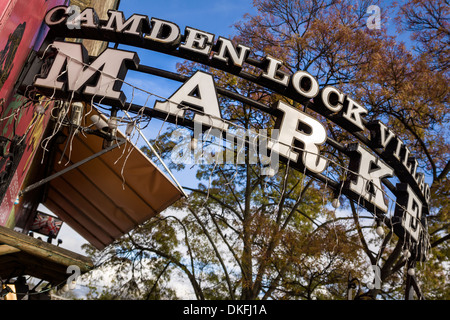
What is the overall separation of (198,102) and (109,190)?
12.0 ft

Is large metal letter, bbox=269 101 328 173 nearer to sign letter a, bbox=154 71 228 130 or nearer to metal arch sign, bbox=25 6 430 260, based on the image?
metal arch sign, bbox=25 6 430 260

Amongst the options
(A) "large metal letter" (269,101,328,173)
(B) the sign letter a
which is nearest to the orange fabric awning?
(B) the sign letter a

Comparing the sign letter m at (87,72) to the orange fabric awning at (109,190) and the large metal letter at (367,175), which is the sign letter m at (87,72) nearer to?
the orange fabric awning at (109,190)

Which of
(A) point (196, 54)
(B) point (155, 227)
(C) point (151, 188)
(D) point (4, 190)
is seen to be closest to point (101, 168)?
(C) point (151, 188)

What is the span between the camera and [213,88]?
6.41 meters

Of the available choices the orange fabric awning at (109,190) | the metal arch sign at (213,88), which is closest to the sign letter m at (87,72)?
the metal arch sign at (213,88)

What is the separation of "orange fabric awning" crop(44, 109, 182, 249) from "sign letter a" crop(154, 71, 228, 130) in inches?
45.6

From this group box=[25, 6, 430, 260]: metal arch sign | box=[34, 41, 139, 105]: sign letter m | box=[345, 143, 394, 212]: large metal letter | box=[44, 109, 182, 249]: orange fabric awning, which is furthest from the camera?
box=[44, 109, 182, 249]: orange fabric awning

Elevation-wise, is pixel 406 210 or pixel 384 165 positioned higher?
pixel 384 165

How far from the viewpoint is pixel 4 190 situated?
235 inches

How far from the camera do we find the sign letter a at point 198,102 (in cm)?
612

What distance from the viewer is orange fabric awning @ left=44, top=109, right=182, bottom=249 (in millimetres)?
7812

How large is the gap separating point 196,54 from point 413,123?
9051mm

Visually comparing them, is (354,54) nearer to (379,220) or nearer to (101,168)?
(379,220)
